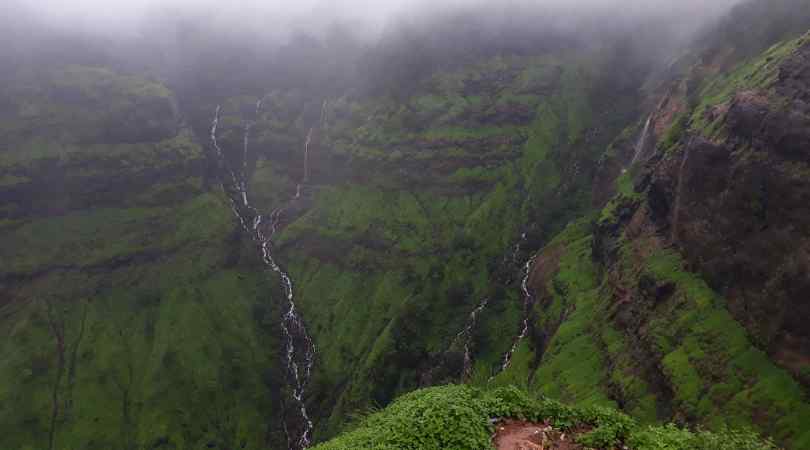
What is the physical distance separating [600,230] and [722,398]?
9187 cm

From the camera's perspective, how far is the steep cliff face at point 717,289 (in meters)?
109

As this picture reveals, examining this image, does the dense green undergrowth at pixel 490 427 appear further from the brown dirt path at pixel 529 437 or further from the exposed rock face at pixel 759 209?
the exposed rock face at pixel 759 209

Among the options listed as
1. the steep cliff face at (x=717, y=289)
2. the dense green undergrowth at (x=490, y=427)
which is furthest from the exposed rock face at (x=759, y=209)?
the dense green undergrowth at (x=490, y=427)

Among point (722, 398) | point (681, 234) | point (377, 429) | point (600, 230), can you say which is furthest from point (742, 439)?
point (600, 230)

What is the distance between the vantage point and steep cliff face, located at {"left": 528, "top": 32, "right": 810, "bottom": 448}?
10944cm

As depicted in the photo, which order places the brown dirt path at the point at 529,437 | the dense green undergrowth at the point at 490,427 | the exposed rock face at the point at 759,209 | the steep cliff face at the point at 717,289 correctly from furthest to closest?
the exposed rock face at the point at 759,209 → the steep cliff face at the point at 717,289 → the brown dirt path at the point at 529,437 → the dense green undergrowth at the point at 490,427

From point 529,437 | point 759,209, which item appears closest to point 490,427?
point 529,437

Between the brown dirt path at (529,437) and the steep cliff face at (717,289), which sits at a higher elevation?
the brown dirt path at (529,437)

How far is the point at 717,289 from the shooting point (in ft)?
433

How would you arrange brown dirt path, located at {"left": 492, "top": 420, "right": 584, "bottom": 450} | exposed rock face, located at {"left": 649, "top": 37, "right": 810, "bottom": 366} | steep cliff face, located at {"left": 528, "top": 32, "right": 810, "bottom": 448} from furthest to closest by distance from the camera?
1. exposed rock face, located at {"left": 649, "top": 37, "right": 810, "bottom": 366}
2. steep cliff face, located at {"left": 528, "top": 32, "right": 810, "bottom": 448}
3. brown dirt path, located at {"left": 492, "top": 420, "right": 584, "bottom": 450}

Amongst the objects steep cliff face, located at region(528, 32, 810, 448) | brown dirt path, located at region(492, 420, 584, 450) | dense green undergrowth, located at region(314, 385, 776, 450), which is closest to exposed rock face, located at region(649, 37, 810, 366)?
steep cliff face, located at region(528, 32, 810, 448)

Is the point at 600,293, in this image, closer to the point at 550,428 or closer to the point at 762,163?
the point at 762,163

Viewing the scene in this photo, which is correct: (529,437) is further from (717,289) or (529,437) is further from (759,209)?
(717,289)

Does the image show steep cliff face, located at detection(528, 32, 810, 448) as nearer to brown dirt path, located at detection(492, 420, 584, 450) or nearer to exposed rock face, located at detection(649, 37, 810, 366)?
exposed rock face, located at detection(649, 37, 810, 366)
